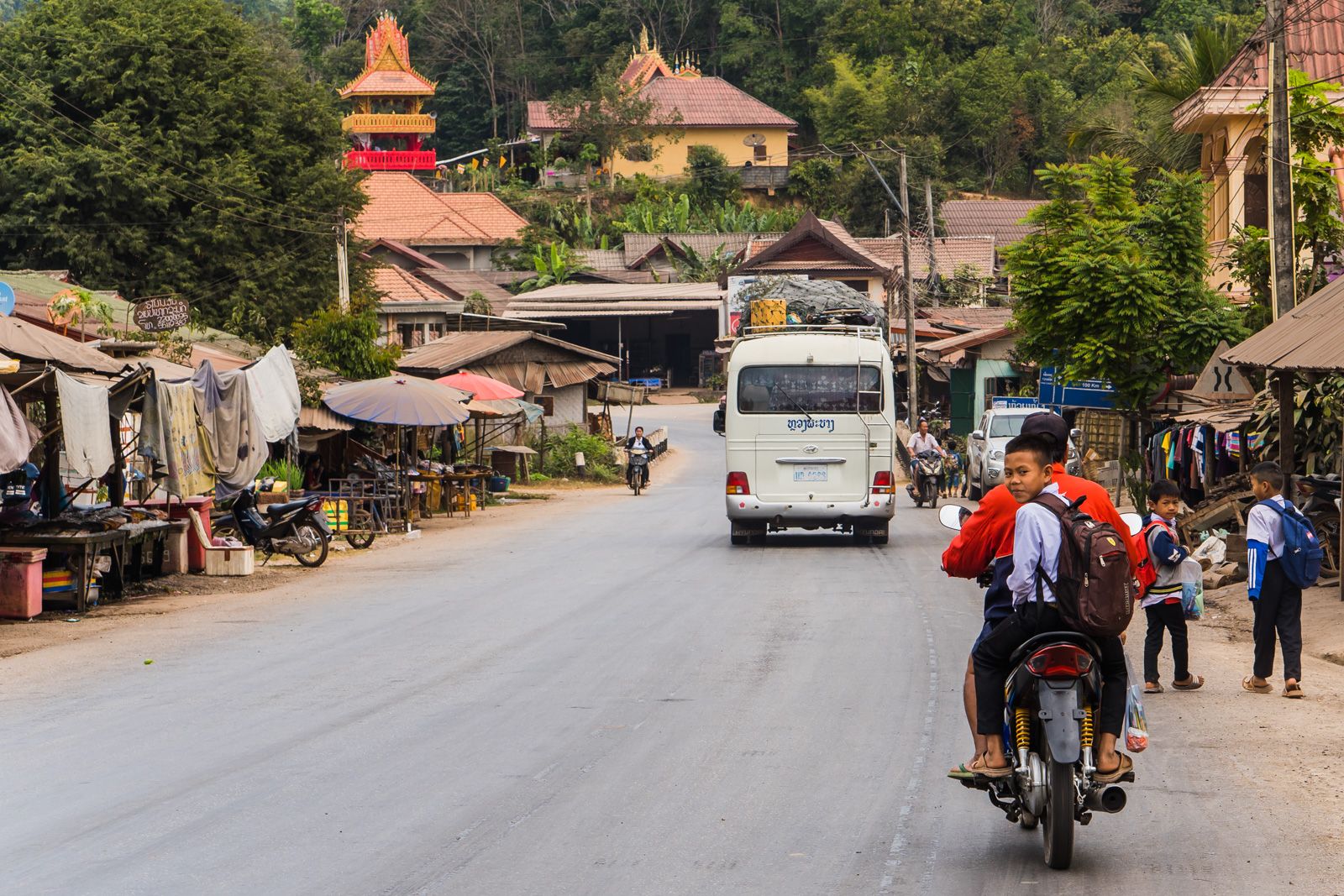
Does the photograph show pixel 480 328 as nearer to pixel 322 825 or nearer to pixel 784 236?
pixel 784 236

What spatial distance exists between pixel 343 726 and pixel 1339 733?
5.97 meters

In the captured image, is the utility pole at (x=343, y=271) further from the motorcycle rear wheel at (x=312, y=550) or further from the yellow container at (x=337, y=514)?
the motorcycle rear wheel at (x=312, y=550)

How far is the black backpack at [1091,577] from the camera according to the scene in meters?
6.07

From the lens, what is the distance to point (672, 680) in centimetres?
1092

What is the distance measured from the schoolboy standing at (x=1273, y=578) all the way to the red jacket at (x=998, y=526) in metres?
4.10

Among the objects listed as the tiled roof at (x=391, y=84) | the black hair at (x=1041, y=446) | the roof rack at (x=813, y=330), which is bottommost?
the black hair at (x=1041, y=446)

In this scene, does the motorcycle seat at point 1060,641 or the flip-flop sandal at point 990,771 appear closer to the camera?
the motorcycle seat at point 1060,641

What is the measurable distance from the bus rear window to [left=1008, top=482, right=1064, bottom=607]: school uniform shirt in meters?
15.6

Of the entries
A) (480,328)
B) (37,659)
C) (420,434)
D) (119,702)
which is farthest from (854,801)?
(480,328)

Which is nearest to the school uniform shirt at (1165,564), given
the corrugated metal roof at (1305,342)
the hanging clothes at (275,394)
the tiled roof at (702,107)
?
the corrugated metal roof at (1305,342)

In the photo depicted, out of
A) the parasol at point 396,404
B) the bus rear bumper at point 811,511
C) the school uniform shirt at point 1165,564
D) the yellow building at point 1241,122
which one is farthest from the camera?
the yellow building at point 1241,122

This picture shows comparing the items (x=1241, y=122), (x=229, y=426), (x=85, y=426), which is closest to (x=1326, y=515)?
(x=229, y=426)

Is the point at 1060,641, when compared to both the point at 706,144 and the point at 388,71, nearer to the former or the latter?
the point at 706,144

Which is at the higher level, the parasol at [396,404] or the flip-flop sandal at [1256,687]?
the parasol at [396,404]
